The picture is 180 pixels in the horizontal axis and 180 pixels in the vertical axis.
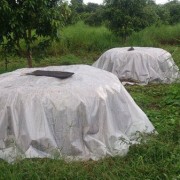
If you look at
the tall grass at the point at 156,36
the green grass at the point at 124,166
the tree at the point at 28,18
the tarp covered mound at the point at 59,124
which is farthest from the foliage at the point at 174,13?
→ the tarp covered mound at the point at 59,124

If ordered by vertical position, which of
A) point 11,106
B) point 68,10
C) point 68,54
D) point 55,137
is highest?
point 68,10

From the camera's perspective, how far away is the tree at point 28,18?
650cm

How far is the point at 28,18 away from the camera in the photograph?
22.6 ft

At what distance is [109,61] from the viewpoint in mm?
8430

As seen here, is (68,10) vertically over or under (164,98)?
over

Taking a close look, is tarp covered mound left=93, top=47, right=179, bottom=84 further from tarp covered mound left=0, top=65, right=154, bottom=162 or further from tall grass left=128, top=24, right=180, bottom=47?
tall grass left=128, top=24, right=180, bottom=47

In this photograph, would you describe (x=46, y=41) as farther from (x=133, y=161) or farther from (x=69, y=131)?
(x=133, y=161)

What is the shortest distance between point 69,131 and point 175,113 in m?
2.15

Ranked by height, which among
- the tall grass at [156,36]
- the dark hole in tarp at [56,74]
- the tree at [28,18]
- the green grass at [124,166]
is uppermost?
the tree at [28,18]

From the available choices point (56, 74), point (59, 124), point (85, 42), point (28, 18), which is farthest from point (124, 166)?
point (85, 42)

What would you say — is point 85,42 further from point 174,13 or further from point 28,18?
point 174,13

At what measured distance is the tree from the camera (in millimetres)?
6504

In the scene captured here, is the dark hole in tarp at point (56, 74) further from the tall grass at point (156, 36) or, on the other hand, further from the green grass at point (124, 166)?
the tall grass at point (156, 36)

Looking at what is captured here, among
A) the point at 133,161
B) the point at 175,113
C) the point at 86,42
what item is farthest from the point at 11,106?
the point at 86,42
